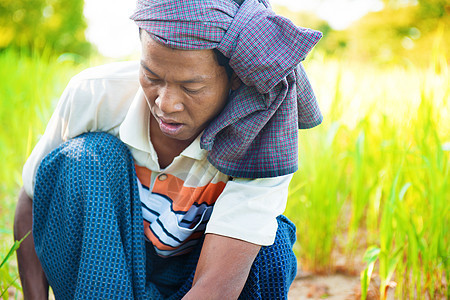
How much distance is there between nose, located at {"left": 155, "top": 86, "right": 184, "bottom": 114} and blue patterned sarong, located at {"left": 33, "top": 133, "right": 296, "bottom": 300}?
0.27 metres

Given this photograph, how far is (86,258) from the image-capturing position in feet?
4.06

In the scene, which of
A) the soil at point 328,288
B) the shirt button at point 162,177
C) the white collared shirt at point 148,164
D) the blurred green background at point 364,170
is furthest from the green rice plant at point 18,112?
the soil at point 328,288

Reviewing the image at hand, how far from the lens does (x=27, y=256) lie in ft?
5.00

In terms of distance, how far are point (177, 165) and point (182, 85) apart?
1.06ft

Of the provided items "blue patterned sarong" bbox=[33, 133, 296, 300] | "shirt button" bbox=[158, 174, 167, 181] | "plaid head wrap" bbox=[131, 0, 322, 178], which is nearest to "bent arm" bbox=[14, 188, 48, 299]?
"blue patterned sarong" bbox=[33, 133, 296, 300]

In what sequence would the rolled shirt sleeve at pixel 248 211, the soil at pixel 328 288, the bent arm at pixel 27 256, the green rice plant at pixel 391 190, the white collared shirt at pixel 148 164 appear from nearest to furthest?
1. the rolled shirt sleeve at pixel 248 211
2. the white collared shirt at pixel 148 164
3. the bent arm at pixel 27 256
4. the green rice plant at pixel 391 190
5. the soil at pixel 328 288

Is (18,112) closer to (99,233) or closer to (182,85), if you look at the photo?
(99,233)

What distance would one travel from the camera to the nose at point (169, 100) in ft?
3.97

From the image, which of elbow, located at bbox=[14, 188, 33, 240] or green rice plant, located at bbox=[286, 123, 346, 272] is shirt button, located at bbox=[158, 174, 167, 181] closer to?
elbow, located at bbox=[14, 188, 33, 240]

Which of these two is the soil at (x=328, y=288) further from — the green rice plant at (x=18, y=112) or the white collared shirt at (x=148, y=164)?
the green rice plant at (x=18, y=112)

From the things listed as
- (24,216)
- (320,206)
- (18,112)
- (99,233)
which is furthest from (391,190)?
(18,112)

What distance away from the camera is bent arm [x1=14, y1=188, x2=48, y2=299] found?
4.94ft

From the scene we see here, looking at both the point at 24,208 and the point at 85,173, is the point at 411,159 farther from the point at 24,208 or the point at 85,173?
the point at 24,208

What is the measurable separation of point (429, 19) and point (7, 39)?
42.6 feet
